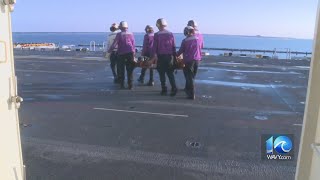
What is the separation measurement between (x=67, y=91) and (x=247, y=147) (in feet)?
21.9

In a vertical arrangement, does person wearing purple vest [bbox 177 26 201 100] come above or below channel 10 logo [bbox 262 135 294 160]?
above

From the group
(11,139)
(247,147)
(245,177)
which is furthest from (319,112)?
(247,147)

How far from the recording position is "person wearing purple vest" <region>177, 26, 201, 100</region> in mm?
9562

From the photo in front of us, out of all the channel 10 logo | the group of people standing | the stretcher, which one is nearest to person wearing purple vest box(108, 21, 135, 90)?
the group of people standing

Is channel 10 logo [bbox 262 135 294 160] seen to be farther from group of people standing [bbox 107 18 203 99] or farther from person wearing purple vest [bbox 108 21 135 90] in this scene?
person wearing purple vest [bbox 108 21 135 90]

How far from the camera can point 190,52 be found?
9625 millimetres

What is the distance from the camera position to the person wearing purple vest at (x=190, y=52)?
956 centimetres

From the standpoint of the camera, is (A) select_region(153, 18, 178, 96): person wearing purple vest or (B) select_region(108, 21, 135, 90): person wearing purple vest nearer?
(A) select_region(153, 18, 178, 96): person wearing purple vest

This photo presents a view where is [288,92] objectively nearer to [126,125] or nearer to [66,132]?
[126,125]

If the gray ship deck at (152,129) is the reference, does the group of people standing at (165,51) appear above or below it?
above

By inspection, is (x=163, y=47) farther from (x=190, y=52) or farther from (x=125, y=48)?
(x=125, y=48)

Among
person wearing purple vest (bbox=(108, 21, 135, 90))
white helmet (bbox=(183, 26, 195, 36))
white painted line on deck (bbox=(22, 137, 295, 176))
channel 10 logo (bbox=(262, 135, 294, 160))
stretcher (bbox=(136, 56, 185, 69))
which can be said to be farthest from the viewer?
person wearing purple vest (bbox=(108, 21, 135, 90))

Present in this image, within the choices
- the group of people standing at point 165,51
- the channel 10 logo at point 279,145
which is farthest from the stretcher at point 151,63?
the channel 10 logo at point 279,145

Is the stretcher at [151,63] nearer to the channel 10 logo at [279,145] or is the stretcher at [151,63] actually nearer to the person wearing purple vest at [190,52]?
the person wearing purple vest at [190,52]
